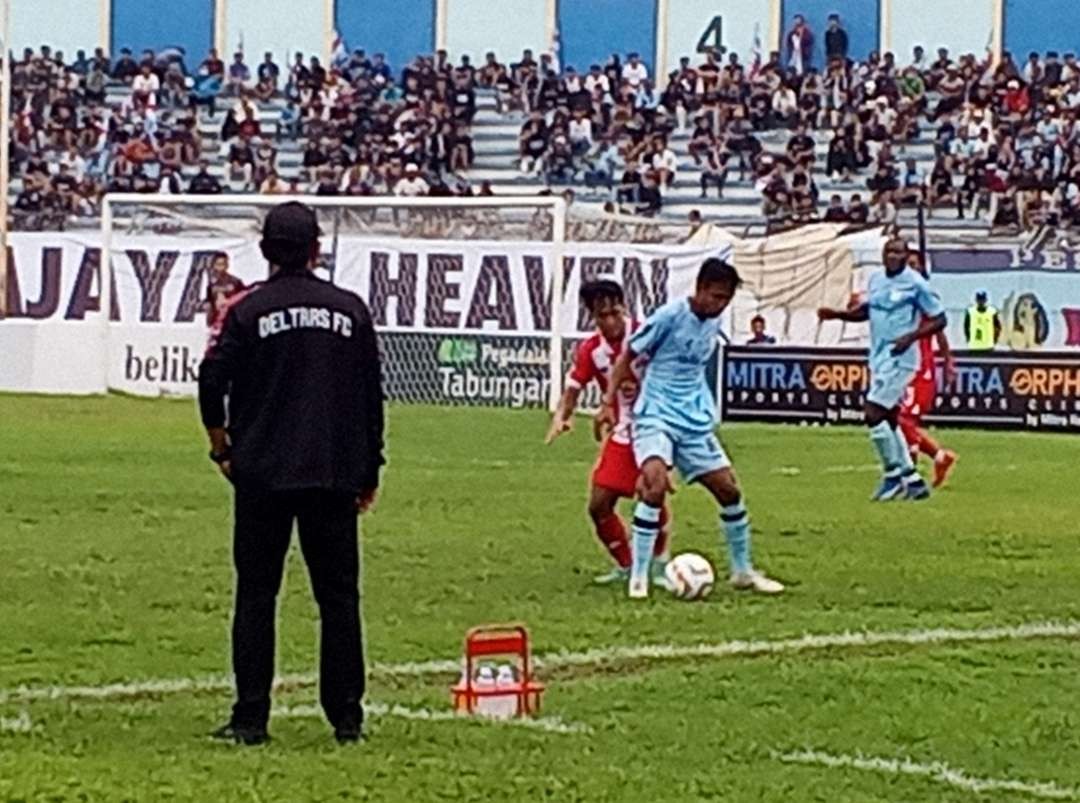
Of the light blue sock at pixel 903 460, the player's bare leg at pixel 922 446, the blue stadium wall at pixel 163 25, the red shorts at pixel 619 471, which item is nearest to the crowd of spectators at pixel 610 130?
the blue stadium wall at pixel 163 25

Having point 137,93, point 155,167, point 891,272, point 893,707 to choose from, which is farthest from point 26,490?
point 137,93

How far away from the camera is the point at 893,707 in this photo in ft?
36.2

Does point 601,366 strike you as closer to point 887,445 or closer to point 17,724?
point 887,445

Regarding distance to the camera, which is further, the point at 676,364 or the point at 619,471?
the point at 619,471

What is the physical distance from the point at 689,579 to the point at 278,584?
556 cm

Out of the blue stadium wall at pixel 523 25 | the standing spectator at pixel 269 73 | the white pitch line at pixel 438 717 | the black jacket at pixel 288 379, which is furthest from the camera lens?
the standing spectator at pixel 269 73

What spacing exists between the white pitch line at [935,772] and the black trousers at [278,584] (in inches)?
62.7

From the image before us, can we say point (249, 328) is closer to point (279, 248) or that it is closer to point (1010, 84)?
point (279, 248)

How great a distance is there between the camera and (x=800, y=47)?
173 ft

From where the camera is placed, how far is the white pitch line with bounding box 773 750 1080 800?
9.18 metres

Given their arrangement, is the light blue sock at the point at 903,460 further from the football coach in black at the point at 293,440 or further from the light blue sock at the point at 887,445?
the football coach in black at the point at 293,440

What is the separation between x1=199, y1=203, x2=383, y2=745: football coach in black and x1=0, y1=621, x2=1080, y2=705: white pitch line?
1.79m

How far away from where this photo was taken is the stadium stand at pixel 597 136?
45125mm

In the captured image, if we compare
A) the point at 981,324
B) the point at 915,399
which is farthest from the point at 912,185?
the point at 915,399
